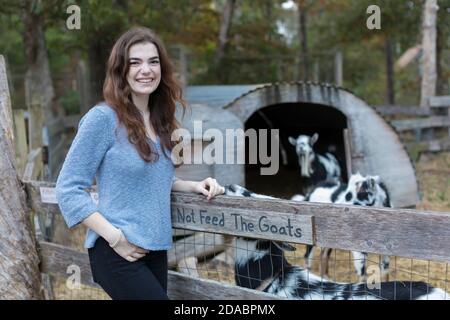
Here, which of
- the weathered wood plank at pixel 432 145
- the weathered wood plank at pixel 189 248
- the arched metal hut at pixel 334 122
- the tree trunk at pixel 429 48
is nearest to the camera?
the weathered wood plank at pixel 189 248

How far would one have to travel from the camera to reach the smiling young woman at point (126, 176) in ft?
8.34

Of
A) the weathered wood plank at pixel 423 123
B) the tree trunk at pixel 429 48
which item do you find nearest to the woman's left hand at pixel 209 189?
the tree trunk at pixel 429 48

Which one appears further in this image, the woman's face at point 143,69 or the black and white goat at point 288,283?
the black and white goat at point 288,283

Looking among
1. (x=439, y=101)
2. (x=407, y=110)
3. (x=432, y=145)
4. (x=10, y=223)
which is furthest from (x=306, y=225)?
(x=407, y=110)

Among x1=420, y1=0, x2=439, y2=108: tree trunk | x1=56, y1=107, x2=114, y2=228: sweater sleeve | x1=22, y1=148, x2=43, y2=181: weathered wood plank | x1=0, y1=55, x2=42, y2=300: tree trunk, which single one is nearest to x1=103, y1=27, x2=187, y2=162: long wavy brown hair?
x1=56, y1=107, x2=114, y2=228: sweater sleeve

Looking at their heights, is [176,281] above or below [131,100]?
below

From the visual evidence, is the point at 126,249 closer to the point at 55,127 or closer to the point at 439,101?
the point at 55,127

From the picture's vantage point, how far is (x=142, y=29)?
275cm

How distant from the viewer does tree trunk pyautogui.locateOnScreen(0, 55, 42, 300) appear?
3555mm

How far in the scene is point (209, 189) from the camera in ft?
10.1

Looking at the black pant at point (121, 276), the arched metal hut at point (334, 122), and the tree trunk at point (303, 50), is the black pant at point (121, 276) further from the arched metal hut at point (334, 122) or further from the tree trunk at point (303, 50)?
the tree trunk at point (303, 50)

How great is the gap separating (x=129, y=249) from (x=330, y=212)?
0.97 metres

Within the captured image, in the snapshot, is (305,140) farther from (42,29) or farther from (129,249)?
(129,249)

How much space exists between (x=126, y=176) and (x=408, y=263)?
184 inches
